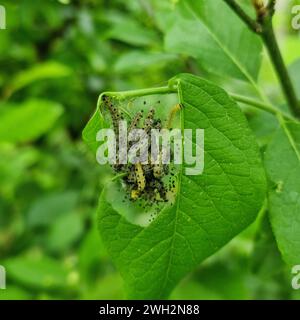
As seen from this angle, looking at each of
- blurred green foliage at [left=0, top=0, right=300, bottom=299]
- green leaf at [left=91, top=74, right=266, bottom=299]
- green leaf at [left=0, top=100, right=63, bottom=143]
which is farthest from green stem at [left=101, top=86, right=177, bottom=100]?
green leaf at [left=0, top=100, right=63, bottom=143]

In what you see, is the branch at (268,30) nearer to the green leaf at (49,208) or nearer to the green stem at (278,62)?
the green stem at (278,62)

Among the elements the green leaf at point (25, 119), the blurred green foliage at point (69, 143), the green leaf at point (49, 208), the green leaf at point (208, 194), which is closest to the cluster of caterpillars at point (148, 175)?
the green leaf at point (208, 194)

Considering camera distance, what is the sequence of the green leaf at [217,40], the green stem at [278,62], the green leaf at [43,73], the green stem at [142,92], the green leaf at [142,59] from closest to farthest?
the green stem at [142,92]
the green stem at [278,62]
the green leaf at [217,40]
the green leaf at [142,59]
the green leaf at [43,73]

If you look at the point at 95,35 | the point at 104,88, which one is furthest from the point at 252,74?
the point at 104,88

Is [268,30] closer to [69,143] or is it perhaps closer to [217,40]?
[217,40]

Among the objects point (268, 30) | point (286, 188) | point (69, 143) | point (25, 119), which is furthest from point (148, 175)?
point (69, 143)

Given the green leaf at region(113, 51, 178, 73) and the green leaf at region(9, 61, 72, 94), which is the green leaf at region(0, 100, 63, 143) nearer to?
the green leaf at region(9, 61, 72, 94)

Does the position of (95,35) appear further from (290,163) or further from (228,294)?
(290,163)
